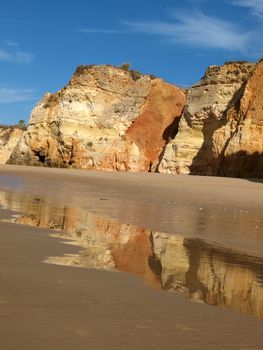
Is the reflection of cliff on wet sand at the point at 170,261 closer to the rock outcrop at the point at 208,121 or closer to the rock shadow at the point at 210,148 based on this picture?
the rock shadow at the point at 210,148

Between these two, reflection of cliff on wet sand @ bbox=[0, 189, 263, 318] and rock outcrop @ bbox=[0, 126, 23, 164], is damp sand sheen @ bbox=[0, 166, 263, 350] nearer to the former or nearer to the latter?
reflection of cliff on wet sand @ bbox=[0, 189, 263, 318]

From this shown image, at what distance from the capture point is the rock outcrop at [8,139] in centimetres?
5128

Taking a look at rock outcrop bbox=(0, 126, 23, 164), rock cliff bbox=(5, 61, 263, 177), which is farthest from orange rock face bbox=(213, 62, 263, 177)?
rock outcrop bbox=(0, 126, 23, 164)

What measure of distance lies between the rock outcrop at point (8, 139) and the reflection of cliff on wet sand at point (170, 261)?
45.4 m

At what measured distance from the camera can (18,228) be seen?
6.00m

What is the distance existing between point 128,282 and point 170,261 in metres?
1.14

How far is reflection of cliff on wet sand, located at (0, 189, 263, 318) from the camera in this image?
3557 mm

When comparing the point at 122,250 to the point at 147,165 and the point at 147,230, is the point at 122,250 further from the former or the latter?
the point at 147,165

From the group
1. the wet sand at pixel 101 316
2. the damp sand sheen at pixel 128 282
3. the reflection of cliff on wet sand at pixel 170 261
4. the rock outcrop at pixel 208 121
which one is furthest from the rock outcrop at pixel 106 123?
the wet sand at pixel 101 316

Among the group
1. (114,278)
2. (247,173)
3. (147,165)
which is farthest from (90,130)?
(114,278)

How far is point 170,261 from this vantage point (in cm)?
464

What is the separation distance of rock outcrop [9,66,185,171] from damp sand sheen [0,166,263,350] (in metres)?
25.1

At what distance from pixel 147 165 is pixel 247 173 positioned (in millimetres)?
10611

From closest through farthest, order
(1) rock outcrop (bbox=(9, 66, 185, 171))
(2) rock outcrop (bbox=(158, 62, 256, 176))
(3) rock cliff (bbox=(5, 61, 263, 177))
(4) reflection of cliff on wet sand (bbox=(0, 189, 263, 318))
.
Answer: (4) reflection of cliff on wet sand (bbox=(0, 189, 263, 318)) < (2) rock outcrop (bbox=(158, 62, 256, 176)) < (3) rock cliff (bbox=(5, 61, 263, 177)) < (1) rock outcrop (bbox=(9, 66, 185, 171))
